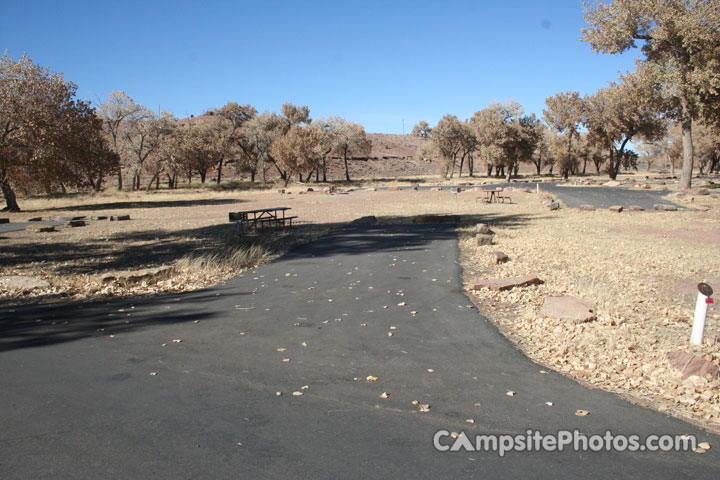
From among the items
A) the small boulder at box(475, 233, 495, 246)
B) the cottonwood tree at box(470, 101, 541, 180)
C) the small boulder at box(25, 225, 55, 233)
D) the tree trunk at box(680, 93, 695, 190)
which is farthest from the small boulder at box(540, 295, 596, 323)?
the cottonwood tree at box(470, 101, 541, 180)

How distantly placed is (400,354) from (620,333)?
2.66 m

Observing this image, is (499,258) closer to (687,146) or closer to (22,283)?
(22,283)

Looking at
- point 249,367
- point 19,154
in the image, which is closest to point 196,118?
point 19,154

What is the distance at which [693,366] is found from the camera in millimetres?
4250

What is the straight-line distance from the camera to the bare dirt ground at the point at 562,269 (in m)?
4.73

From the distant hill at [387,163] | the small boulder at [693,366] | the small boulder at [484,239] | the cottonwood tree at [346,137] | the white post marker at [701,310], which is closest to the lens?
the small boulder at [693,366]

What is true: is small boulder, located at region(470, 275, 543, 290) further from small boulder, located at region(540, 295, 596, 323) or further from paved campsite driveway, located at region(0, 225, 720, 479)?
small boulder, located at region(540, 295, 596, 323)

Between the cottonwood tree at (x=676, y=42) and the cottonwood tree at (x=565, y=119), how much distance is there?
2583 cm

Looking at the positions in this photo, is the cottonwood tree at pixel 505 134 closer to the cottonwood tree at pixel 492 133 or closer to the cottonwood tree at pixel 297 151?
the cottonwood tree at pixel 492 133

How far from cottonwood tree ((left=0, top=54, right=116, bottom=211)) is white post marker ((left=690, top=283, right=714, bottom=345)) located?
3135cm

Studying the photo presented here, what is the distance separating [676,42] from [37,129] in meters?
37.1

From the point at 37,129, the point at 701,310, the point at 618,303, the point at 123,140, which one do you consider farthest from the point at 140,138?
the point at 701,310

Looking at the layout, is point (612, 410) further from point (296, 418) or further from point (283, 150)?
point (283, 150)

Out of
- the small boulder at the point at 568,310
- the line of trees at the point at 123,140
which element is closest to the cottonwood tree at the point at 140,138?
the line of trees at the point at 123,140
